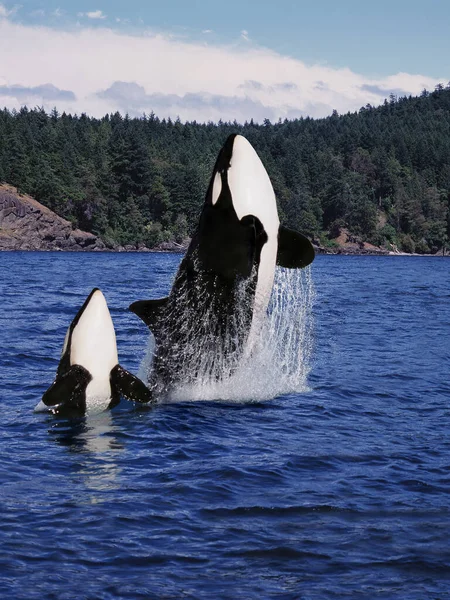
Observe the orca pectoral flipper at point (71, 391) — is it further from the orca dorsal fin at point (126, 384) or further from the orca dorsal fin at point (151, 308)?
the orca dorsal fin at point (151, 308)

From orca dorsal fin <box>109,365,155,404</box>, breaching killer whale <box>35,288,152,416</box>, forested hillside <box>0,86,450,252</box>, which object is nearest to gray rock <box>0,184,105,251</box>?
forested hillside <box>0,86,450,252</box>

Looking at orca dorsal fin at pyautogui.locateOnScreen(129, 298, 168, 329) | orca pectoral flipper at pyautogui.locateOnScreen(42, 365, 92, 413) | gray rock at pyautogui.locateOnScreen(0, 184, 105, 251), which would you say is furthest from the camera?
gray rock at pyautogui.locateOnScreen(0, 184, 105, 251)

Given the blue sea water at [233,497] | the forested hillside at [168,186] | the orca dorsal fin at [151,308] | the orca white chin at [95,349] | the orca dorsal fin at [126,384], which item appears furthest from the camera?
the forested hillside at [168,186]

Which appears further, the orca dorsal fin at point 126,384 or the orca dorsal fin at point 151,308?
the orca dorsal fin at point 151,308

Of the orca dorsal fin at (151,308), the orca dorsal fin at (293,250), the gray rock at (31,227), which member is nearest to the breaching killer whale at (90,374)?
the orca dorsal fin at (151,308)

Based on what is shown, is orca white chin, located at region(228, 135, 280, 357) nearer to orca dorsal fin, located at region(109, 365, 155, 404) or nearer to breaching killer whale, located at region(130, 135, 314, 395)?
breaching killer whale, located at region(130, 135, 314, 395)

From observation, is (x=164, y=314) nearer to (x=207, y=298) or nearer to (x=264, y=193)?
(x=207, y=298)

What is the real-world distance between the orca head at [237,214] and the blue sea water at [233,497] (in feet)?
7.40

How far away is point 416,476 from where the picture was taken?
403 inches

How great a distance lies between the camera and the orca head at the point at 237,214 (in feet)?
40.3

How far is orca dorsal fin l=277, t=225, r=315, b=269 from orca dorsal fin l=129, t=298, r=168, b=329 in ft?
6.13

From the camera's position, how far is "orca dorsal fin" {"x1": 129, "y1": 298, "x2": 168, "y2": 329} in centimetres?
1339

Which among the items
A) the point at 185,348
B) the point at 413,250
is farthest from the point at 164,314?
the point at 413,250

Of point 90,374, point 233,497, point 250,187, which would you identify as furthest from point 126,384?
point 233,497
